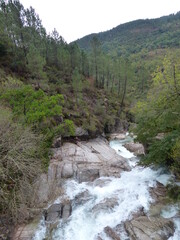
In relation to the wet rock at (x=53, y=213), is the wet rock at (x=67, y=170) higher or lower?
higher

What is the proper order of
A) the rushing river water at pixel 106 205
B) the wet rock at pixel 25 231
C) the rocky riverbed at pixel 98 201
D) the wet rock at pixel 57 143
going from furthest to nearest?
the wet rock at pixel 57 143, the rushing river water at pixel 106 205, the rocky riverbed at pixel 98 201, the wet rock at pixel 25 231

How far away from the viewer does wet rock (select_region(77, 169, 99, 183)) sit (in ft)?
47.7

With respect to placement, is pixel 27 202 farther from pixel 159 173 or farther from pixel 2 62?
pixel 2 62

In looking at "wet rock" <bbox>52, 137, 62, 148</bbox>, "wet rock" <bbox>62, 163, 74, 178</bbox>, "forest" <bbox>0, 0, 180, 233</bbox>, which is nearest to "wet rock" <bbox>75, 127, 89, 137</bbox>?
"forest" <bbox>0, 0, 180, 233</bbox>

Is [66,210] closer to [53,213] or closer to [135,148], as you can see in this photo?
[53,213]

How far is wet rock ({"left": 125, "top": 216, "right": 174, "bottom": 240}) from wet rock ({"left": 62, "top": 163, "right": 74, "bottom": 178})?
6.50 m

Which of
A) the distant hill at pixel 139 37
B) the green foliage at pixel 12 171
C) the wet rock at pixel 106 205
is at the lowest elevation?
the wet rock at pixel 106 205

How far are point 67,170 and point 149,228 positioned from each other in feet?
26.5

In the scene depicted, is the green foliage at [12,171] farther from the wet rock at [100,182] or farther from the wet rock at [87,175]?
the wet rock at [100,182]

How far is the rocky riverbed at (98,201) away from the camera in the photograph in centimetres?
927

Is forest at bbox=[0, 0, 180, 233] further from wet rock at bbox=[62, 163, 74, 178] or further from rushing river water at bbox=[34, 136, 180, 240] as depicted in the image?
rushing river water at bbox=[34, 136, 180, 240]

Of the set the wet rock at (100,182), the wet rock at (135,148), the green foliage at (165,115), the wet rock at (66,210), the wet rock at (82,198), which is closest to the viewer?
the wet rock at (66,210)

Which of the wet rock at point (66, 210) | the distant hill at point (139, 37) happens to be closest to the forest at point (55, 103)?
the wet rock at point (66, 210)

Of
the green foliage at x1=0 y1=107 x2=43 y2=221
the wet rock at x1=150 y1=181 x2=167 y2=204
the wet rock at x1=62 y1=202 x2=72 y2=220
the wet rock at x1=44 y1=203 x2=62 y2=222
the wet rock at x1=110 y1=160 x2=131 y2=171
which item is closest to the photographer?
the green foliage at x1=0 y1=107 x2=43 y2=221
